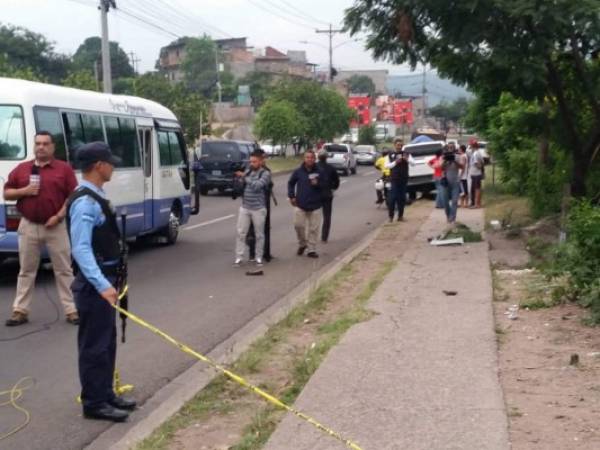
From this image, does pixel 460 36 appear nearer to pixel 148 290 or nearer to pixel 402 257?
pixel 402 257

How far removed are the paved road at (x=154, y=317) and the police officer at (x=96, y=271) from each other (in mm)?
250

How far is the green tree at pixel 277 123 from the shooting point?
5762cm

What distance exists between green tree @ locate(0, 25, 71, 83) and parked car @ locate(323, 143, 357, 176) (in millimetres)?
33634

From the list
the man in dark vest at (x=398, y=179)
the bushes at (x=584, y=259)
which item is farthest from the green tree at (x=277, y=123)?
the bushes at (x=584, y=259)

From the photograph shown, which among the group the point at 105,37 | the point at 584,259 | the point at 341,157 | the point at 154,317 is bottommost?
the point at 341,157

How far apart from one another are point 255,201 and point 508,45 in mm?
4405

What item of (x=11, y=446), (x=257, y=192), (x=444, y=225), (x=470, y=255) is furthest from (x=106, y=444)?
(x=444, y=225)

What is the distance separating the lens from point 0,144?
12.6 m

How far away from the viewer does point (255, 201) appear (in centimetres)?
1424

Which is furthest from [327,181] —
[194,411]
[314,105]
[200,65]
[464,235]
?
[200,65]

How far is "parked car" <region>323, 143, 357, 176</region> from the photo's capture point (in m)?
52.1

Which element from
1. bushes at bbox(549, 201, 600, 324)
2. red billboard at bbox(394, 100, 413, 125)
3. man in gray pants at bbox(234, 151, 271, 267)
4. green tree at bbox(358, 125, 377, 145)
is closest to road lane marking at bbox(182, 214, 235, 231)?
man in gray pants at bbox(234, 151, 271, 267)

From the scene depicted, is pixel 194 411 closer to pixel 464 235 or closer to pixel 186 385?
pixel 186 385

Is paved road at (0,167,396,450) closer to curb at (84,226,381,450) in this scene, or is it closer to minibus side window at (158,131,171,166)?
curb at (84,226,381,450)
